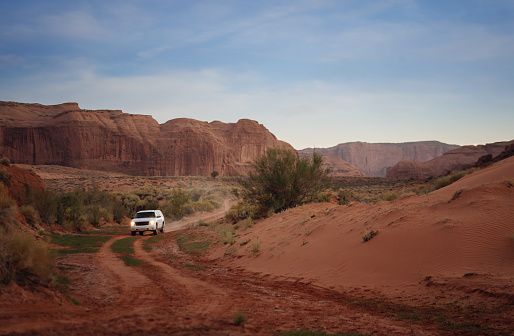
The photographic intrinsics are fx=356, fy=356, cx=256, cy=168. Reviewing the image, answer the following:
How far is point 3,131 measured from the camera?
10544cm

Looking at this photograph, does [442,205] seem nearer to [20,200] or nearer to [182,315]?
[182,315]

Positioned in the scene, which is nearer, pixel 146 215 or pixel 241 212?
pixel 146 215

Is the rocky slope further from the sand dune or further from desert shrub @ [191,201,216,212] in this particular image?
the sand dune

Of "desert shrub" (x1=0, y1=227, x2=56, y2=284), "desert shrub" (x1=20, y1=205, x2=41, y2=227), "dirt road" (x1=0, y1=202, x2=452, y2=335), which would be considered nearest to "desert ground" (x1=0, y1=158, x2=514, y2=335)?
"dirt road" (x1=0, y1=202, x2=452, y2=335)

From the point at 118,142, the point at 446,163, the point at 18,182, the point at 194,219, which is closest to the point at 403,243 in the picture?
the point at 18,182

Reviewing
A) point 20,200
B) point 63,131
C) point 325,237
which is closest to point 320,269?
point 325,237

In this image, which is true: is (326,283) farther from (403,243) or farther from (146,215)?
(146,215)

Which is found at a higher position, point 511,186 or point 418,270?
point 511,186

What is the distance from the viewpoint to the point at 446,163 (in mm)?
119562

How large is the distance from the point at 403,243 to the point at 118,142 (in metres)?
118

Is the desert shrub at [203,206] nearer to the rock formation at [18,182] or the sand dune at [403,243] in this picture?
the rock formation at [18,182]

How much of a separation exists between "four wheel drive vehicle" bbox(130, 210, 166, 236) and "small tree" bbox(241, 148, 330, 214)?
22.1 feet

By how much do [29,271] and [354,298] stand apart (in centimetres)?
713

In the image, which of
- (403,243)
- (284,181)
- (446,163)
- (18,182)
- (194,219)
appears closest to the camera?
(403,243)
